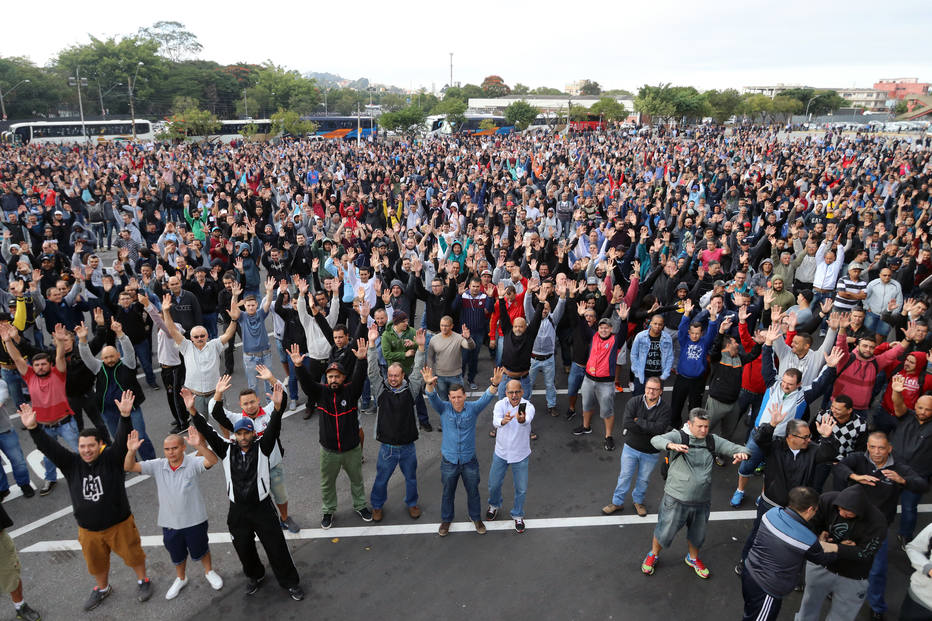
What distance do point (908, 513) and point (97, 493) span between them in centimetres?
722

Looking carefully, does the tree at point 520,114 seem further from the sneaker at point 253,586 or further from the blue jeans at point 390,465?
the sneaker at point 253,586

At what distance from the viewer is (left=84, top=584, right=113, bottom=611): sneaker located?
4.58 metres

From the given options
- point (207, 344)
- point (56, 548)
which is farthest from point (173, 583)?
point (207, 344)

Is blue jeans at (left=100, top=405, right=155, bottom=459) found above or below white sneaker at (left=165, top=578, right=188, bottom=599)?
above

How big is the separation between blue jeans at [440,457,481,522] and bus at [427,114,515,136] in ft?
175

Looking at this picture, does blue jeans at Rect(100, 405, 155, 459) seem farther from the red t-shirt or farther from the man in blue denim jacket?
the man in blue denim jacket

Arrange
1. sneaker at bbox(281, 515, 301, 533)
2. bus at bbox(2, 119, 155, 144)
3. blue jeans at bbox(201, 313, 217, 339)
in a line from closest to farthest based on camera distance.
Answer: sneaker at bbox(281, 515, 301, 533) < blue jeans at bbox(201, 313, 217, 339) < bus at bbox(2, 119, 155, 144)

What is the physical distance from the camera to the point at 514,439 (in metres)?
5.29

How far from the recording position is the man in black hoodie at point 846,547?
386 cm

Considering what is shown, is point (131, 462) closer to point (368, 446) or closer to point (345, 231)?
point (368, 446)

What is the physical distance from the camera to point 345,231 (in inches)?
470

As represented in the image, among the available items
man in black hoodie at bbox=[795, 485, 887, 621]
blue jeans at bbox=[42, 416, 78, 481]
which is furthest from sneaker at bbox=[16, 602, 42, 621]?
man in black hoodie at bbox=[795, 485, 887, 621]

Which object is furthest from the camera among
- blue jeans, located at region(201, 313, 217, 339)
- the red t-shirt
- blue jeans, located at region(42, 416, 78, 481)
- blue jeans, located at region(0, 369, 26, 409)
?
blue jeans, located at region(201, 313, 217, 339)

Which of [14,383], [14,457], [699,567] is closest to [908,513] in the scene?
[699,567]
